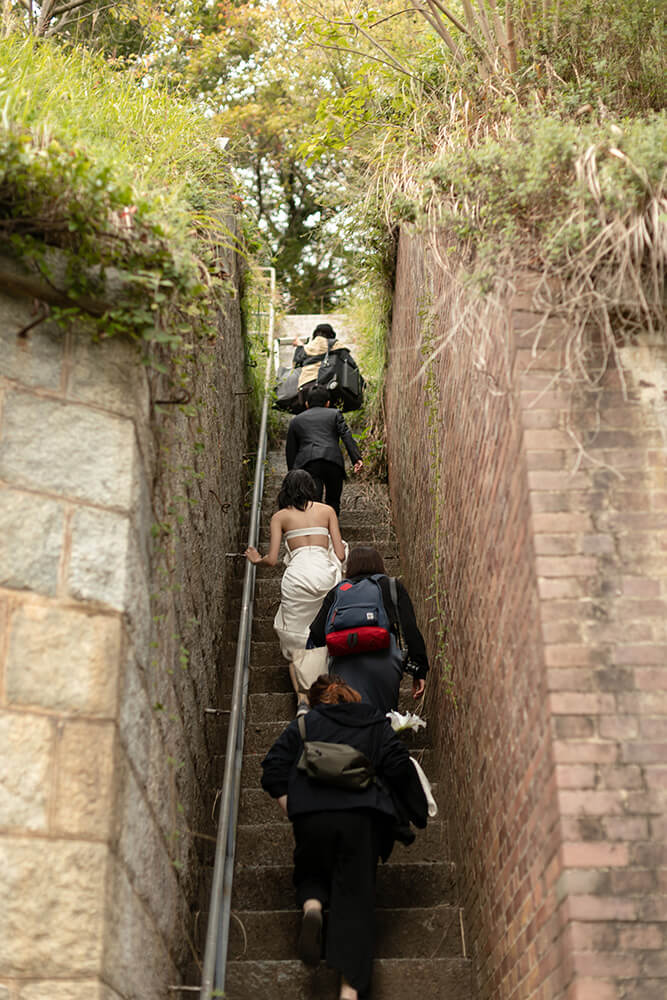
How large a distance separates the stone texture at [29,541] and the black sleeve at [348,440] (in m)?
4.60

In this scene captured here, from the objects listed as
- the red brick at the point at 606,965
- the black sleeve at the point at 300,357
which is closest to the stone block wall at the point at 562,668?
the red brick at the point at 606,965

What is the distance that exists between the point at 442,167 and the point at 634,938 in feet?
11.1

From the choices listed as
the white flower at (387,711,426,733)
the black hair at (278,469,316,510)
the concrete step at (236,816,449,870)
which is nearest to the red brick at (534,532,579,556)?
the white flower at (387,711,426,733)

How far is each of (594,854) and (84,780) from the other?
1.74 metres

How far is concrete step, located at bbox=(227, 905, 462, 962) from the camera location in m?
4.80

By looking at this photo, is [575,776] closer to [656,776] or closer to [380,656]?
[656,776]

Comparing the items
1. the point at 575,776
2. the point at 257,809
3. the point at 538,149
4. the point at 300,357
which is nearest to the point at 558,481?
the point at 575,776

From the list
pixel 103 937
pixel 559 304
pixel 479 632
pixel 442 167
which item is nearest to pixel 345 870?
pixel 479 632

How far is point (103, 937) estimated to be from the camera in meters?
3.09

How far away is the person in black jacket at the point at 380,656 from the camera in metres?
5.29

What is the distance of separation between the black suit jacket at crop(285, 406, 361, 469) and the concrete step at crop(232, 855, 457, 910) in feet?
11.3

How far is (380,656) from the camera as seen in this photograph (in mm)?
5391

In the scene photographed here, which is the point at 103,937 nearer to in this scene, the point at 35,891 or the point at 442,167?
the point at 35,891

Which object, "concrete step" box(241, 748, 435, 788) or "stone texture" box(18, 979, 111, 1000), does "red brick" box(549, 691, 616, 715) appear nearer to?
"stone texture" box(18, 979, 111, 1000)
